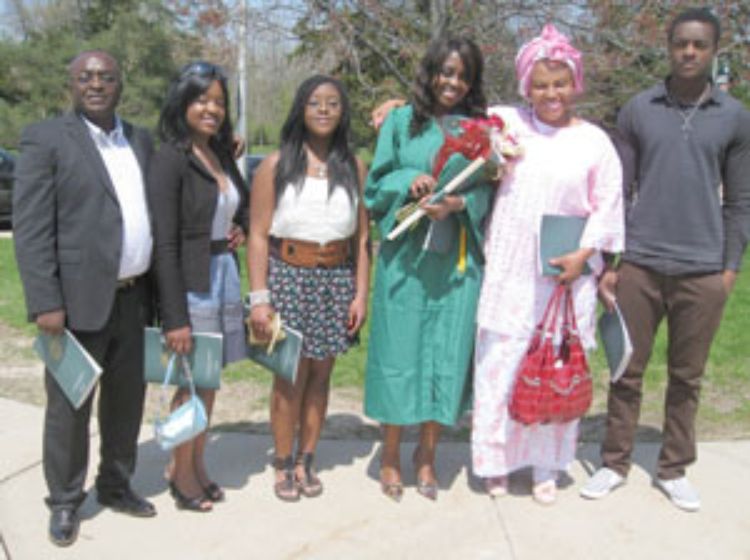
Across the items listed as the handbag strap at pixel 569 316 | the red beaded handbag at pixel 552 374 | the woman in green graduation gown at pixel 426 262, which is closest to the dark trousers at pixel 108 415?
the woman in green graduation gown at pixel 426 262

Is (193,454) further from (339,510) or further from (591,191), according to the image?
(591,191)

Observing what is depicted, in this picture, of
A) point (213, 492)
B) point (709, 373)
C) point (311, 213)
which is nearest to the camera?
point (311, 213)

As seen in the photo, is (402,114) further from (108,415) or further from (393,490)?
(108,415)

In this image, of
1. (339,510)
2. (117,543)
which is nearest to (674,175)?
(339,510)

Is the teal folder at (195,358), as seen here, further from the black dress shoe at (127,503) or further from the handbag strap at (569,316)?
the handbag strap at (569,316)

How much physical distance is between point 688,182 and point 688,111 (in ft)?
0.95

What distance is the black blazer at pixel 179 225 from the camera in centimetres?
308

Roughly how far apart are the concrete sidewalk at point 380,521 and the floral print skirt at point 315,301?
698mm

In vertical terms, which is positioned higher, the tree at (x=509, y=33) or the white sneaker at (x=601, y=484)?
the tree at (x=509, y=33)

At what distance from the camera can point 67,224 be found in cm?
294

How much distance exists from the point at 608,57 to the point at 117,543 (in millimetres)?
6189

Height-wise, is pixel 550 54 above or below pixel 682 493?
above

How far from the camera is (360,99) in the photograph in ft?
28.1

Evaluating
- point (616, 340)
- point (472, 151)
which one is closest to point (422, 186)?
point (472, 151)
